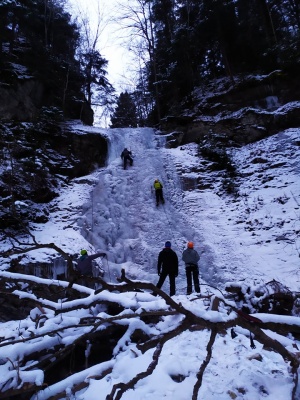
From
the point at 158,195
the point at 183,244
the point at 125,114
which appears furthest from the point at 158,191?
the point at 125,114

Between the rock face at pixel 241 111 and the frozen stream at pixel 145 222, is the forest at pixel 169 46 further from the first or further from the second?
the frozen stream at pixel 145 222

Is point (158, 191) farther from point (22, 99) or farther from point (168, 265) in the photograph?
point (22, 99)

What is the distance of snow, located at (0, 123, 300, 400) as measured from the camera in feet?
8.45

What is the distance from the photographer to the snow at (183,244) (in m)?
2.57

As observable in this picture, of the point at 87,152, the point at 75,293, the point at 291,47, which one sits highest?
the point at 291,47

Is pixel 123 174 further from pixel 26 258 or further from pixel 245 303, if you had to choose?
pixel 245 303

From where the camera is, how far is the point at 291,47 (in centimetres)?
1550

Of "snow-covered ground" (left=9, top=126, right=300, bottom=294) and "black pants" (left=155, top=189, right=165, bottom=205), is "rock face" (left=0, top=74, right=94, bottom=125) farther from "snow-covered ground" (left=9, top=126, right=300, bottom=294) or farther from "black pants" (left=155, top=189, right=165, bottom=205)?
"black pants" (left=155, top=189, right=165, bottom=205)

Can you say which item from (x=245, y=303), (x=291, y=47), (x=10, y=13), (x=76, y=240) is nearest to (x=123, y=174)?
(x=76, y=240)

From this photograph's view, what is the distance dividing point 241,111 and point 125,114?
23816mm

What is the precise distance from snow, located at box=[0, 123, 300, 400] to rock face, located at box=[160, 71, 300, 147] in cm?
134

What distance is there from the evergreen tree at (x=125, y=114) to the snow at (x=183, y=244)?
19.8 metres

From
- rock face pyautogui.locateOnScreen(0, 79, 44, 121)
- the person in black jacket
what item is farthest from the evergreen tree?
the person in black jacket

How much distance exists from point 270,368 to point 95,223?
8.95 m
